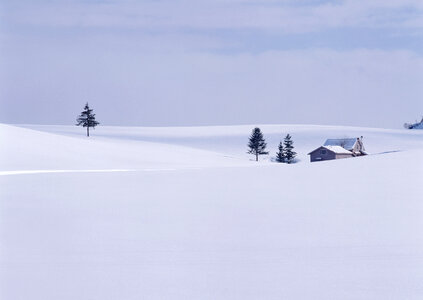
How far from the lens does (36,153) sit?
33875mm

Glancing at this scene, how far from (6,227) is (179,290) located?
4118 mm

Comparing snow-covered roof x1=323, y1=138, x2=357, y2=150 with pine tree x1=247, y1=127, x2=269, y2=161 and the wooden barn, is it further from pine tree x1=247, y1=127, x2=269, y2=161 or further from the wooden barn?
pine tree x1=247, y1=127, x2=269, y2=161

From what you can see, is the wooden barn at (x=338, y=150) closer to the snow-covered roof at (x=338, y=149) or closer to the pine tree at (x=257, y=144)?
the snow-covered roof at (x=338, y=149)

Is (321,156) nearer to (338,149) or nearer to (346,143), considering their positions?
(338,149)

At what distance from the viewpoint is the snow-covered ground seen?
5.88m

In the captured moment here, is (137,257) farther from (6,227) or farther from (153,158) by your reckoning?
(153,158)

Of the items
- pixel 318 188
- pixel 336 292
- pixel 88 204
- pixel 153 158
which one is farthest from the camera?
pixel 153 158

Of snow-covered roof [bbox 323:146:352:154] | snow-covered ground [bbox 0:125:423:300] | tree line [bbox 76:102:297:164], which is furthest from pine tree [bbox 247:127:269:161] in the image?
snow-covered ground [bbox 0:125:423:300]

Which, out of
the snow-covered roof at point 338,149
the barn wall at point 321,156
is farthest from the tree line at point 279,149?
the snow-covered roof at point 338,149

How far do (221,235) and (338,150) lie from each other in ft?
196

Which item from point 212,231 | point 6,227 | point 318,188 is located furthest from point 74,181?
point 212,231

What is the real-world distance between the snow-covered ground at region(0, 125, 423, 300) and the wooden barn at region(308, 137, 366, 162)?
160 ft

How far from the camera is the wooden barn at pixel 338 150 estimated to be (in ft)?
217

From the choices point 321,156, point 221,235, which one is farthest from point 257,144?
point 221,235
